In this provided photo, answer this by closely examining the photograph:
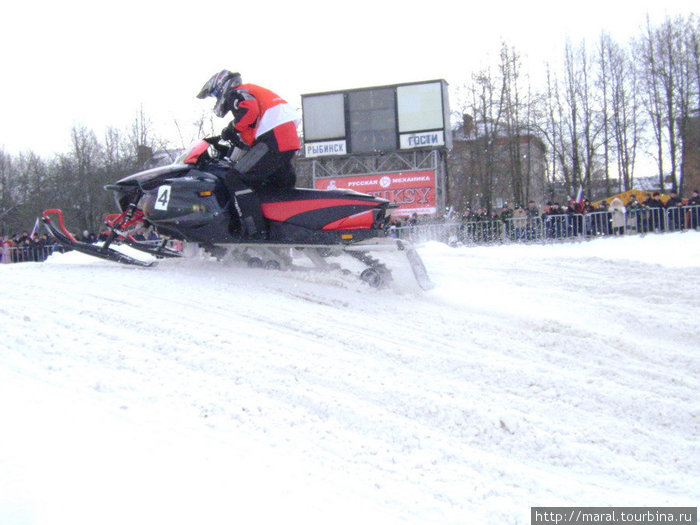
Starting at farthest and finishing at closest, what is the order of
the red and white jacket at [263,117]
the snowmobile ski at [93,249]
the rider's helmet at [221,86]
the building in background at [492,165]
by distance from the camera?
the building in background at [492,165] → the snowmobile ski at [93,249] → the rider's helmet at [221,86] → the red and white jacket at [263,117]

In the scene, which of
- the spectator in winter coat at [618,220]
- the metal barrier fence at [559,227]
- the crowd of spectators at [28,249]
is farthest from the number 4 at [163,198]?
the crowd of spectators at [28,249]

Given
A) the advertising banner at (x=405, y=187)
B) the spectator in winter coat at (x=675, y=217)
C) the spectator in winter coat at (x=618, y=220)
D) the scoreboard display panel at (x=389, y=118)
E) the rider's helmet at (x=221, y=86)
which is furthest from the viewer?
the advertising banner at (x=405, y=187)

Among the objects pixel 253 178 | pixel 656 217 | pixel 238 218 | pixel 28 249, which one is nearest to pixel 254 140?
pixel 253 178

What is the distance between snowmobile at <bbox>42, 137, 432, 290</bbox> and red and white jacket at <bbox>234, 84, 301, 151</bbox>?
1.80ft

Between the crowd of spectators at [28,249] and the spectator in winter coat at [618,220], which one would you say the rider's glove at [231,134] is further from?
the crowd of spectators at [28,249]

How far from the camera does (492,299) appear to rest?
21.8ft

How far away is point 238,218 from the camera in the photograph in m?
7.55

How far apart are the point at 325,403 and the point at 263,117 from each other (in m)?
4.37

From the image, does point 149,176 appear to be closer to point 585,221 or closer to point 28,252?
point 585,221

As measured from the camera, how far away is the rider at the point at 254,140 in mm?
7258

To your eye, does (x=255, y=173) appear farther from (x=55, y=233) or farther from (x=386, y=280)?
(x=55, y=233)

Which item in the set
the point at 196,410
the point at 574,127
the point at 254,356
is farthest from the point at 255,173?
the point at 574,127

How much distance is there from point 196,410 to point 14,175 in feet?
140

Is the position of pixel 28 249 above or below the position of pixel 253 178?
below
